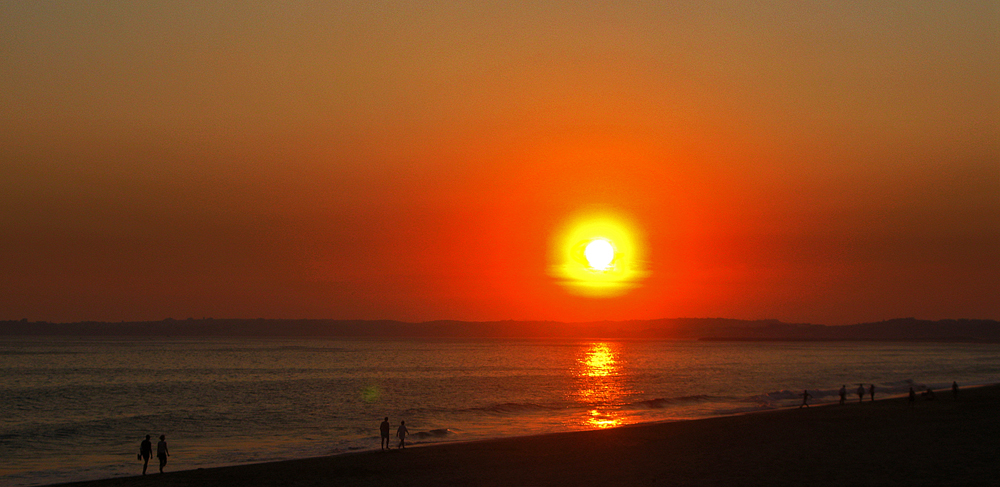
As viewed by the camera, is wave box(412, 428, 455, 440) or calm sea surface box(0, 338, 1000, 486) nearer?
calm sea surface box(0, 338, 1000, 486)

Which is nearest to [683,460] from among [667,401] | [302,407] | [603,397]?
[667,401]

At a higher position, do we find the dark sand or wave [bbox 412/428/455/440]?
the dark sand

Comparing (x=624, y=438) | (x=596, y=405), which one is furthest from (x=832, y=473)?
(x=596, y=405)

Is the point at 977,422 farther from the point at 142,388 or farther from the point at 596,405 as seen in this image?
the point at 142,388

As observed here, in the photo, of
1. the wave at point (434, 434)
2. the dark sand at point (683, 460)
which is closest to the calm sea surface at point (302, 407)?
the wave at point (434, 434)

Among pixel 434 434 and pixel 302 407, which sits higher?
pixel 434 434

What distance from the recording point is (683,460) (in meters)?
25.7

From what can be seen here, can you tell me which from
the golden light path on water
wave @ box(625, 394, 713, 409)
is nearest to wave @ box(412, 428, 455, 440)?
the golden light path on water

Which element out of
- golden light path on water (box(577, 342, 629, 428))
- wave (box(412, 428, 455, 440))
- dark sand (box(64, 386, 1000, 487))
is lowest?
golden light path on water (box(577, 342, 629, 428))

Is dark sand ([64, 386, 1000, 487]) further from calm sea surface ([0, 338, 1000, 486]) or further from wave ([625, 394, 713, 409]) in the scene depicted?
wave ([625, 394, 713, 409])

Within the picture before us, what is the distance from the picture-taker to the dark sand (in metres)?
22.5

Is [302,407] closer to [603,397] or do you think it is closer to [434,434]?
[434,434]

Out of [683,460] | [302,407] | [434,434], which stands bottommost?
[302,407]

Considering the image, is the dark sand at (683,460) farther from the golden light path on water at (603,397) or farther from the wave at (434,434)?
the golden light path on water at (603,397)
